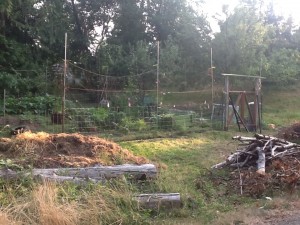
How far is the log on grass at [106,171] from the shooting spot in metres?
6.57

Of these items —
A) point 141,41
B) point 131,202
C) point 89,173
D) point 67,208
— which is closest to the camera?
point 67,208

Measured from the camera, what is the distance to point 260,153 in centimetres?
839

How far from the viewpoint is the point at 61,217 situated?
4785 mm

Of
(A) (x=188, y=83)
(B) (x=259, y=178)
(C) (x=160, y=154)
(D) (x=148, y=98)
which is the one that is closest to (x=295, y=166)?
(B) (x=259, y=178)

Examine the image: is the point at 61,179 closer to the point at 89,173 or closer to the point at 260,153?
the point at 89,173

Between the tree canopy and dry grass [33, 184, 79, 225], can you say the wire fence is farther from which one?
dry grass [33, 184, 79, 225]

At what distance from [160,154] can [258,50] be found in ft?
50.8

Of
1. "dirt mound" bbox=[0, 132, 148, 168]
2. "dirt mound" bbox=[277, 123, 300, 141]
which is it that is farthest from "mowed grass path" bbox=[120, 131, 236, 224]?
"dirt mound" bbox=[277, 123, 300, 141]

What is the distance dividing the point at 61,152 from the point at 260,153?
156 inches

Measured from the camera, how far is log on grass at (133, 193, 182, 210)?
5.83m

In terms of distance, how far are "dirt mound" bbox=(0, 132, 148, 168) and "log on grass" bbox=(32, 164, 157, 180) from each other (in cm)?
38

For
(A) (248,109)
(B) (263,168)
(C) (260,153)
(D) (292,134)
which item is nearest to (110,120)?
(A) (248,109)

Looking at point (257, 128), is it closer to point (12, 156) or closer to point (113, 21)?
point (12, 156)

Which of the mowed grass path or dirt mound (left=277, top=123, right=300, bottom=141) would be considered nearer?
the mowed grass path
